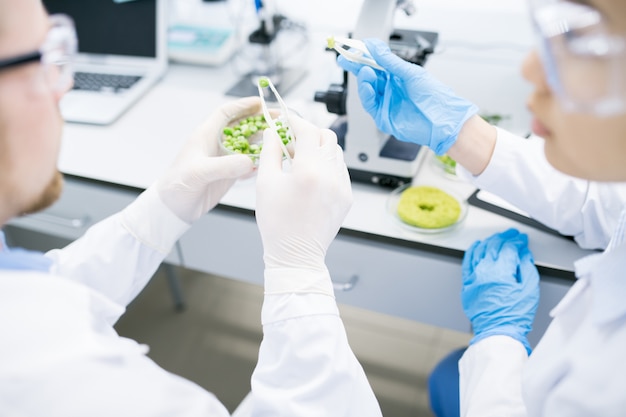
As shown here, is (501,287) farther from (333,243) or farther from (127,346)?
(127,346)

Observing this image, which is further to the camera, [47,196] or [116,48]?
[116,48]

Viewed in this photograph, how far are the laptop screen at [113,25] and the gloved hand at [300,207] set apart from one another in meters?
1.09

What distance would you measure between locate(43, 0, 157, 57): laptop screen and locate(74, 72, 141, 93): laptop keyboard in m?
0.10

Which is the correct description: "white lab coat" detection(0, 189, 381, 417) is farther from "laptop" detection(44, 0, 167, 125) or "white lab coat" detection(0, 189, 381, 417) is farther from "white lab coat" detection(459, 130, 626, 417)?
"laptop" detection(44, 0, 167, 125)

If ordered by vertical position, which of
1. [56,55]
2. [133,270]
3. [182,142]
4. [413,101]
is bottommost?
[133,270]

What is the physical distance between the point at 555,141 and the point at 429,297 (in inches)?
24.1

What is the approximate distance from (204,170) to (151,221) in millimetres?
180

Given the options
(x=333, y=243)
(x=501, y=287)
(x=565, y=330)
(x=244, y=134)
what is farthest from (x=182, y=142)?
(x=565, y=330)

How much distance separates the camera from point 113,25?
186cm

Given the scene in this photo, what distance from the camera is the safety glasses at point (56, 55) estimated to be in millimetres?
687

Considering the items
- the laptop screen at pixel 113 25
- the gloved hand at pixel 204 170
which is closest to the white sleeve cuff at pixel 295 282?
the gloved hand at pixel 204 170

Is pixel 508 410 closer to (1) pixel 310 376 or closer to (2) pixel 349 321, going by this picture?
(1) pixel 310 376

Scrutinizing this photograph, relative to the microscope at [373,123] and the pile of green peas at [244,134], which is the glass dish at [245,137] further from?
the microscope at [373,123]

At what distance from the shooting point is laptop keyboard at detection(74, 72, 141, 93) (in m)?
1.79
